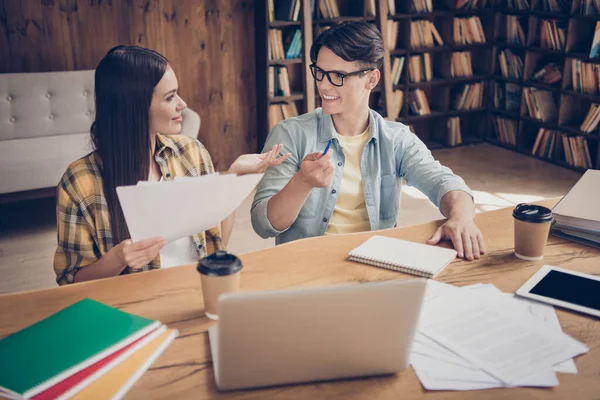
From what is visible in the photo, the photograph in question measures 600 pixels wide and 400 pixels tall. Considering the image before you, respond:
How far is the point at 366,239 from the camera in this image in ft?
5.20

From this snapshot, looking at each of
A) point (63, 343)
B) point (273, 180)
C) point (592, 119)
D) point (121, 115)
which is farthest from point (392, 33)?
point (63, 343)

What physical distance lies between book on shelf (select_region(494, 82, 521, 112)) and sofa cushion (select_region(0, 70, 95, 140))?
3384mm

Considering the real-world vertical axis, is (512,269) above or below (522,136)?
above

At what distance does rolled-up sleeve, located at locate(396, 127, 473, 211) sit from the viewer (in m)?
1.82

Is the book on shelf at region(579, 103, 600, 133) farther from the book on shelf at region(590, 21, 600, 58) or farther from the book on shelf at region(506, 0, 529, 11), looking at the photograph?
the book on shelf at region(506, 0, 529, 11)

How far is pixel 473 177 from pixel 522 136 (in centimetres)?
100

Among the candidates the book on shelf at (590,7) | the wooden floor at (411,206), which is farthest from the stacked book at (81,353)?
the book on shelf at (590,7)

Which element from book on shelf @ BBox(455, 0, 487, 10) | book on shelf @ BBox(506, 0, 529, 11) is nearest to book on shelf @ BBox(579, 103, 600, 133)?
book on shelf @ BBox(506, 0, 529, 11)

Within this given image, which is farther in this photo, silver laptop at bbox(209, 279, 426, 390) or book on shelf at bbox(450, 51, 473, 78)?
book on shelf at bbox(450, 51, 473, 78)

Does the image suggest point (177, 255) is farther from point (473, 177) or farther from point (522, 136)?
point (522, 136)

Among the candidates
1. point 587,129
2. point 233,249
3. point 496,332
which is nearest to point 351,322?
point 496,332

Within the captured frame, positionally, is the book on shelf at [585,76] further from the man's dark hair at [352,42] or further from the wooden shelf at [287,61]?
the man's dark hair at [352,42]

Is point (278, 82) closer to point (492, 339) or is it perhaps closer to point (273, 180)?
point (273, 180)

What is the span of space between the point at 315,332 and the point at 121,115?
969mm
